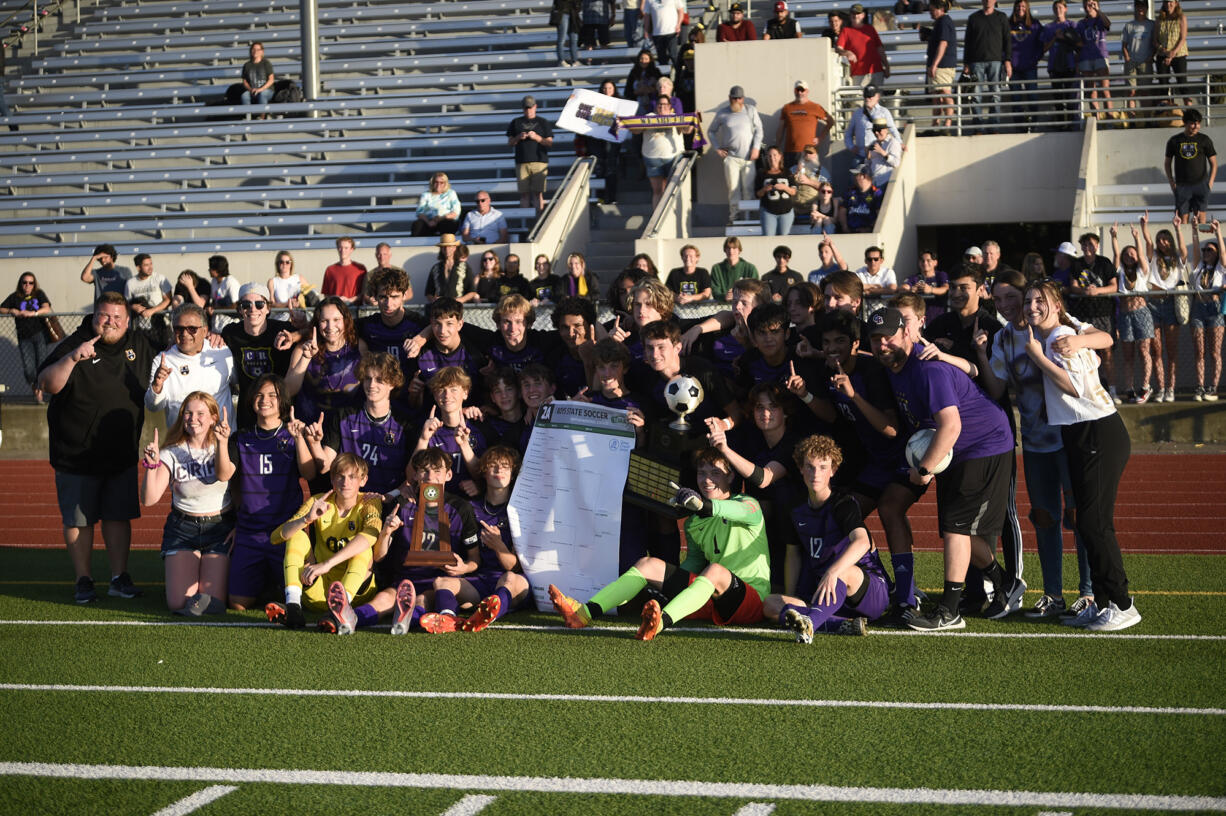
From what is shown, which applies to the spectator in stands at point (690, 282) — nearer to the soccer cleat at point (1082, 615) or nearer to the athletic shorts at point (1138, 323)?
the athletic shorts at point (1138, 323)

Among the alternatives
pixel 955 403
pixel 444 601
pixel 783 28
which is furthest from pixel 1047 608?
pixel 783 28

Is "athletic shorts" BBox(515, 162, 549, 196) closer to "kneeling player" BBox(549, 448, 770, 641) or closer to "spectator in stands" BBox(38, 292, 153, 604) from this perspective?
"spectator in stands" BBox(38, 292, 153, 604)

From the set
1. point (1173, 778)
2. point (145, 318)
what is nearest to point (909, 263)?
point (145, 318)

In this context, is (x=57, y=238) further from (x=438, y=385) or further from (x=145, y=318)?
(x=438, y=385)

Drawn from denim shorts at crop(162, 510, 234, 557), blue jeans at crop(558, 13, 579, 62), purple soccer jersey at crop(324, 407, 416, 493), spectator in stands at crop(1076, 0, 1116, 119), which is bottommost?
denim shorts at crop(162, 510, 234, 557)

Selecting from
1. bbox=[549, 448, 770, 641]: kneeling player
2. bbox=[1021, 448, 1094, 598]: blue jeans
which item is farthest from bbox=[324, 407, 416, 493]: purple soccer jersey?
bbox=[1021, 448, 1094, 598]: blue jeans

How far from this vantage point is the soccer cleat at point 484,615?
713 centimetres

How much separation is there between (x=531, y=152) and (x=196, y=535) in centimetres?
1125

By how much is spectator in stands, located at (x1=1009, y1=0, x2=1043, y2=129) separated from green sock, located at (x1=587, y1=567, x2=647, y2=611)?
507 inches

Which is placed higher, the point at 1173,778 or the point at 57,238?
the point at 57,238

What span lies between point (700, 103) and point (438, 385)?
11.8 m

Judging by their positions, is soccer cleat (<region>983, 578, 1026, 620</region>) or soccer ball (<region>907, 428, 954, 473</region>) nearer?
soccer ball (<region>907, 428, 954, 473</region>)

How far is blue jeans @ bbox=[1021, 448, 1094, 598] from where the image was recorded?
24.0 feet

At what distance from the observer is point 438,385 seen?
7773 millimetres
